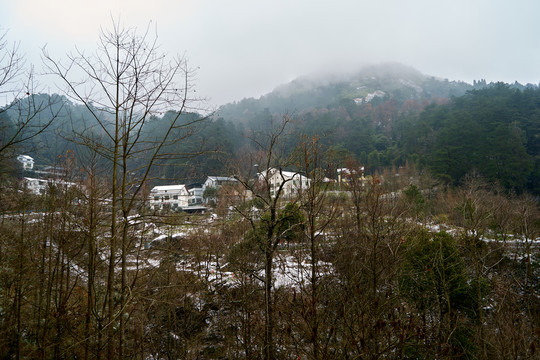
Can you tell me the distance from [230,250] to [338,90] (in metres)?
127

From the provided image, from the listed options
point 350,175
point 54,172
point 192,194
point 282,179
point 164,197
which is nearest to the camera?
point 164,197

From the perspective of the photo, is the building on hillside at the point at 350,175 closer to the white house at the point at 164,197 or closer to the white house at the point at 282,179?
the white house at the point at 282,179

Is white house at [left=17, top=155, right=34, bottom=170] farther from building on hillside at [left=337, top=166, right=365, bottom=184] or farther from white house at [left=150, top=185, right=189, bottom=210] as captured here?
building on hillside at [left=337, top=166, right=365, bottom=184]

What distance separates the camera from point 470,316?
8.02m

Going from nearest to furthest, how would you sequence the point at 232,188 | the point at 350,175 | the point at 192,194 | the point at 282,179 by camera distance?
the point at 192,194 < the point at 282,179 < the point at 350,175 < the point at 232,188

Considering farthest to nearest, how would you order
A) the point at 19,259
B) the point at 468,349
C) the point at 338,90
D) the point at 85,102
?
1. the point at 338,90
2. the point at 468,349
3. the point at 19,259
4. the point at 85,102

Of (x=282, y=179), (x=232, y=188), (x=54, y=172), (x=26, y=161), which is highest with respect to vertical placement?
(x=26, y=161)

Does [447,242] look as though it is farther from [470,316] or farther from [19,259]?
[19,259]

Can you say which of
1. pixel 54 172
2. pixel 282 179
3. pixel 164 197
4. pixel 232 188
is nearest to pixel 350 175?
pixel 282 179

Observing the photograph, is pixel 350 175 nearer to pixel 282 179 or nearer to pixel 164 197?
pixel 282 179

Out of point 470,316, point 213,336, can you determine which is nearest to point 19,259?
point 213,336

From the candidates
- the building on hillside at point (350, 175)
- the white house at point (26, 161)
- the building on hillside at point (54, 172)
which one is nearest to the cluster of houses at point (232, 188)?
the building on hillside at point (350, 175)

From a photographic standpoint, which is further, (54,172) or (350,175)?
(350,175)

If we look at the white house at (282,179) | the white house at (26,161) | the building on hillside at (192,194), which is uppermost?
the white house at (26,161)
